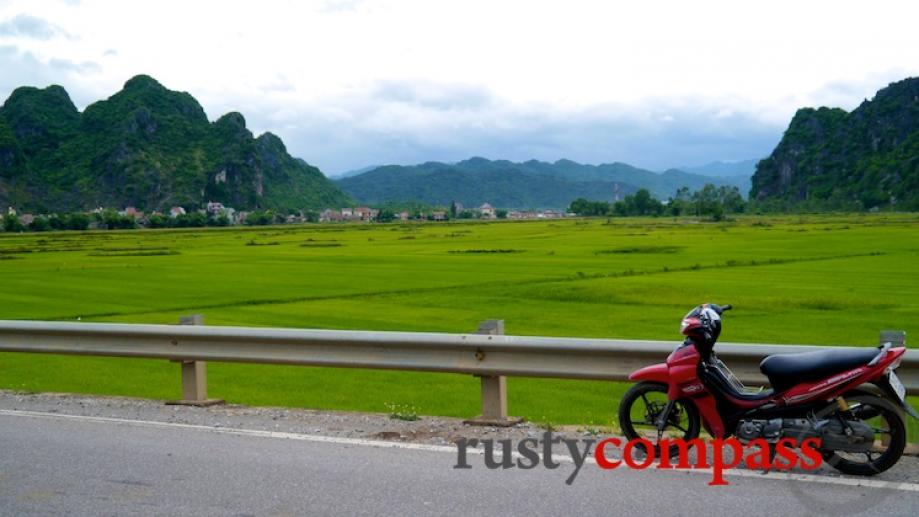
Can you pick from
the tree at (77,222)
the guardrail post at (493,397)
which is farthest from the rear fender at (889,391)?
the tree at (77,222)

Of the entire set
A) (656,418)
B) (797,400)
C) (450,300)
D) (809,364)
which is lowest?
(450,300)

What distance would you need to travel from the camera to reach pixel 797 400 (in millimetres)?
6582

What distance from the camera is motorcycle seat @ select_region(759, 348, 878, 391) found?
21.0ft

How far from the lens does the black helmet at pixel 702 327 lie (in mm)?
6793

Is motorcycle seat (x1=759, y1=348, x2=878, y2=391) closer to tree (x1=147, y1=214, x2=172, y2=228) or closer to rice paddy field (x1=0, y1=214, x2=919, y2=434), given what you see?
rice paddy field (x1=0, y1=214, x2=919, y2=434)

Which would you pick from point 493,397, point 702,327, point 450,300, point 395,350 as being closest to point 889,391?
point 702,327

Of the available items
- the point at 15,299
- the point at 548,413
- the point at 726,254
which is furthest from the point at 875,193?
the point at 548,413

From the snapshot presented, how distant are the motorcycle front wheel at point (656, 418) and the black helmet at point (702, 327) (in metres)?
0.50

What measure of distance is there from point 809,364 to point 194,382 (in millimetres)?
5932

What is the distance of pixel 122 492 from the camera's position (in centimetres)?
646

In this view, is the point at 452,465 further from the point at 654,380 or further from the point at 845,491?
the point at 845,491

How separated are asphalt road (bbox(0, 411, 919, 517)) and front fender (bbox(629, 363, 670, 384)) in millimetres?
705

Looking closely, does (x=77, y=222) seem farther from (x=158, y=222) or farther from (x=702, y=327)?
(x=702, y=327)

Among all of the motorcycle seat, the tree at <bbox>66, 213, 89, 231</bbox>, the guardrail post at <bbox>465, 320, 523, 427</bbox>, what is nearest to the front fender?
the motorcycle seat
